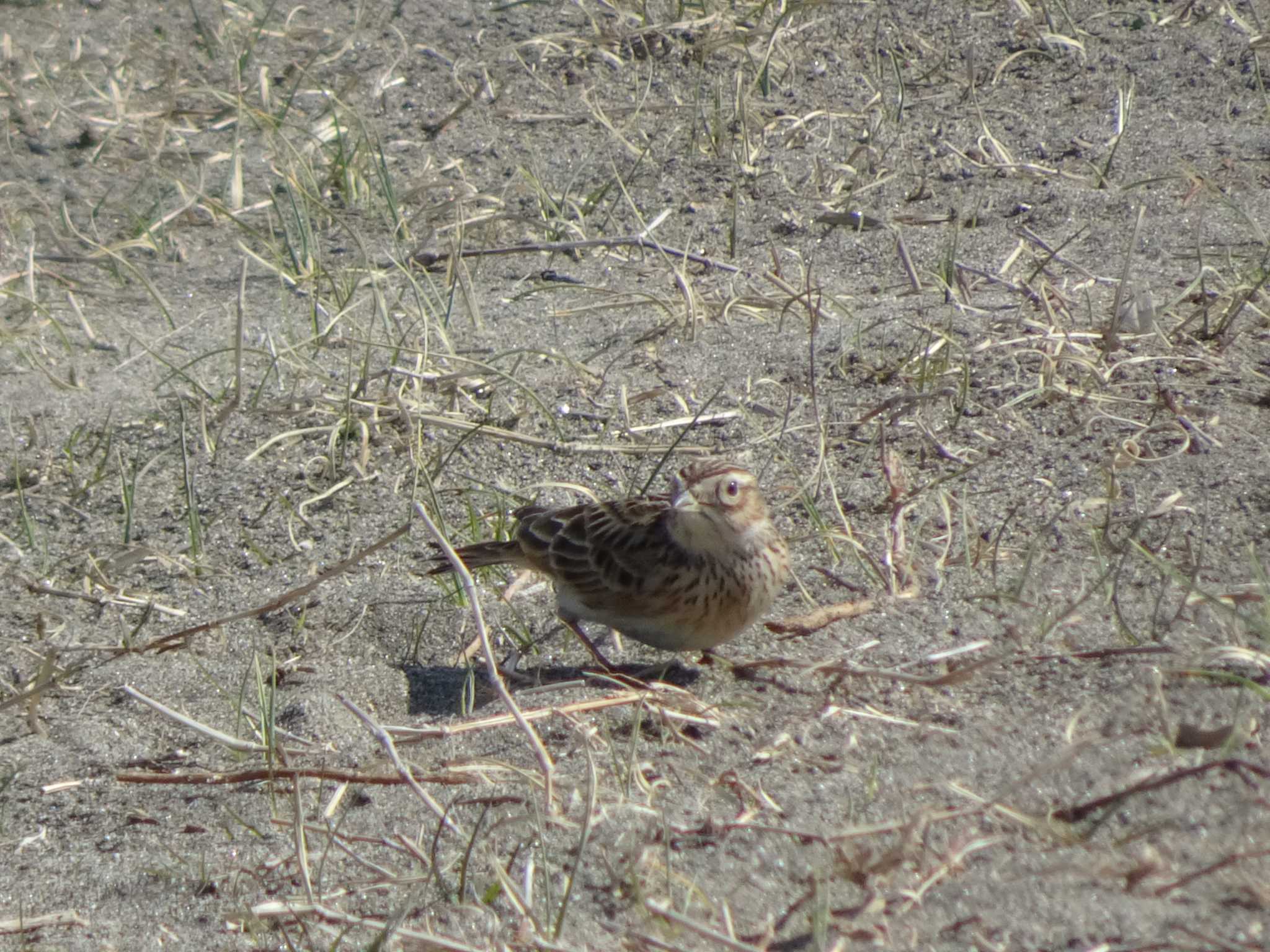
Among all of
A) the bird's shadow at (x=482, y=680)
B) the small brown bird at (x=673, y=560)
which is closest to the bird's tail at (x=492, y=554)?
the small brown bird at (x=673, y=560)

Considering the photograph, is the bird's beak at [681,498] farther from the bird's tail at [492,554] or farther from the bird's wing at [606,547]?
the bird's tail at [492,554]

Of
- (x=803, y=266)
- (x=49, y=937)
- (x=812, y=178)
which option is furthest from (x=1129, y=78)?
(x=49, y=937)

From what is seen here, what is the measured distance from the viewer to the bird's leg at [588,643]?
4.39 metres

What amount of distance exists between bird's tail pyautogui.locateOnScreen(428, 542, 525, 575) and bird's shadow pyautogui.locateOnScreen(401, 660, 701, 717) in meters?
0.35

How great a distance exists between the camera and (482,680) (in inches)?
172

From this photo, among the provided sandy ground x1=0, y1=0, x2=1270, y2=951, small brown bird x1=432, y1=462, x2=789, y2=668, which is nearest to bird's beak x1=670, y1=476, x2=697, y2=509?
small brown bird x1=432, y1=462, x2=789, y2=668

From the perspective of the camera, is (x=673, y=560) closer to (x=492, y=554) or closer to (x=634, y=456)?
(x=492, y=554)

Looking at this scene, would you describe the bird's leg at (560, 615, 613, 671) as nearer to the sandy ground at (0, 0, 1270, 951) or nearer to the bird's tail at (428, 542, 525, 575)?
the sandy ground at (0, 0, 1270, 951)

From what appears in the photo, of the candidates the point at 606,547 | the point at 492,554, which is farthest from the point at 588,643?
the point at 492,554

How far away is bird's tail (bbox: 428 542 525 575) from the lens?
4637 mm

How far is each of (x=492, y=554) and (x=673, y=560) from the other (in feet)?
2.02

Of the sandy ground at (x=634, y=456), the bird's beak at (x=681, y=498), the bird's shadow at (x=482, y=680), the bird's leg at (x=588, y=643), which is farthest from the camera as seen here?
the bird's leg at (x=588, y=643)

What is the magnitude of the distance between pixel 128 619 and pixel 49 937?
1.60m

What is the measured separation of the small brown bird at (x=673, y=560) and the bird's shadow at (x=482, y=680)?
8 cm
